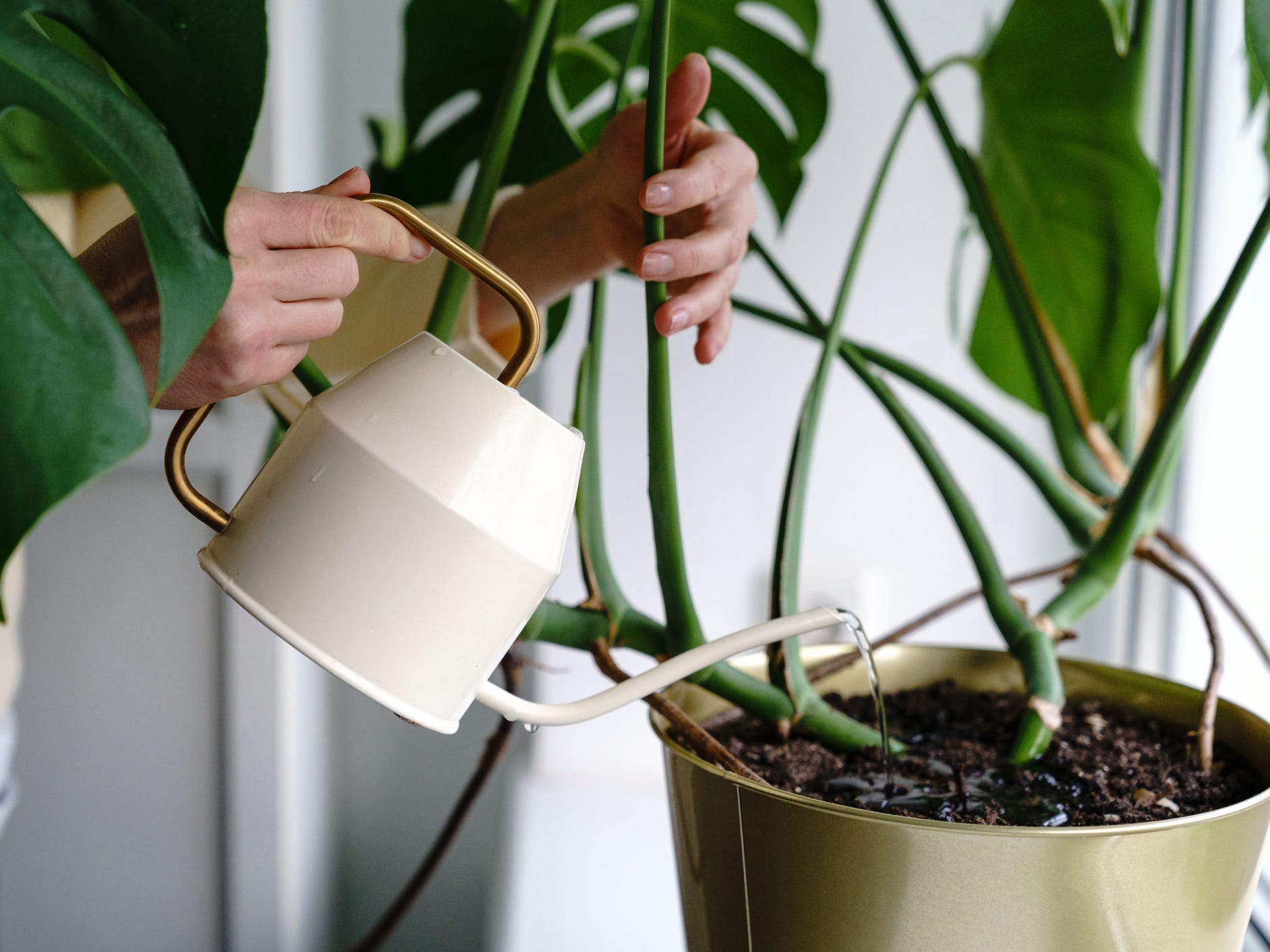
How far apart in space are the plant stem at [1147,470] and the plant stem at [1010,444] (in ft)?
0.10

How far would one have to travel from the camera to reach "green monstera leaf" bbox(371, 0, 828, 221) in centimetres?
70

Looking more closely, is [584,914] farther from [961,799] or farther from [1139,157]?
[1139,157]

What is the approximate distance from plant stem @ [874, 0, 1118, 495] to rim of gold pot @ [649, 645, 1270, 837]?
131mm

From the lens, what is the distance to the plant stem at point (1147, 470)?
1.48 feet

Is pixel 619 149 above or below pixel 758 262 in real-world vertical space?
above

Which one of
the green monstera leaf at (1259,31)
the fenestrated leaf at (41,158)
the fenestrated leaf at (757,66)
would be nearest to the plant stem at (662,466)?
the green monstera leaf at (1259,31)

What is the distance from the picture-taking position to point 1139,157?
0.61 meters

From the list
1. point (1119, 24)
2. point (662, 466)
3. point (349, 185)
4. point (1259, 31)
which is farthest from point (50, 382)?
point (1119, 24)

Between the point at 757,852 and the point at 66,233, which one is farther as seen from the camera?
the point at 66,233

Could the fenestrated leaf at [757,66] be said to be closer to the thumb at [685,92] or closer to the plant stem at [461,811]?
the thumb at [685,92]

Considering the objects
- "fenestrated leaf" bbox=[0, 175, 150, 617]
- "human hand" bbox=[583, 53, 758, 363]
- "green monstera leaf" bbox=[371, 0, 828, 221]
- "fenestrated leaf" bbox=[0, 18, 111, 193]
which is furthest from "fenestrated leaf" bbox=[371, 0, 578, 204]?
"fenestrated leaf" bbox=[0, 175, 150, 617]

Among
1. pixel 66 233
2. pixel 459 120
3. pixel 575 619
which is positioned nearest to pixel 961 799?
pixel 575 619

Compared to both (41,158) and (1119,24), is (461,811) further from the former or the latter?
(1119,24)

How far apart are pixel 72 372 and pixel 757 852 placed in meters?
0.29
